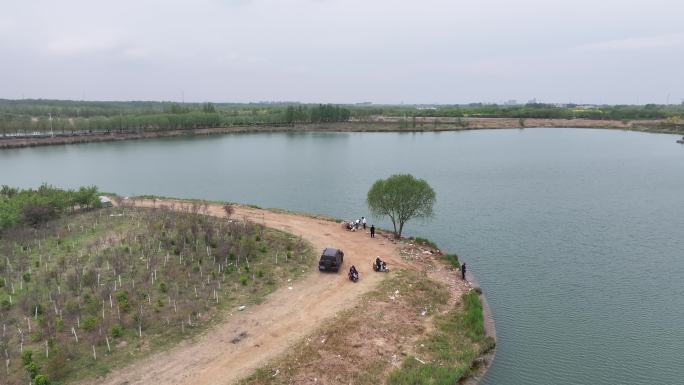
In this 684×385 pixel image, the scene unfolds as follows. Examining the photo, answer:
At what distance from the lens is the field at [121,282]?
20953 mm

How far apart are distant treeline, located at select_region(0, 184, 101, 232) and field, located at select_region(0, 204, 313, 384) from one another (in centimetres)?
100

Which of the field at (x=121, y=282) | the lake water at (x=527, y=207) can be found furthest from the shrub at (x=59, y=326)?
the lake water at (x=527, y=207)

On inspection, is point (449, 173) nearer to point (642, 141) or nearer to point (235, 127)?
point (642, 141)

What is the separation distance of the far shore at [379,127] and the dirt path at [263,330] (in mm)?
116725

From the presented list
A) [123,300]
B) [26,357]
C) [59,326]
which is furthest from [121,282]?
[26,357]

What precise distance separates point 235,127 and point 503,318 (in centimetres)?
14605

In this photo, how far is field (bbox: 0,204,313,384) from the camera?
20953 mm

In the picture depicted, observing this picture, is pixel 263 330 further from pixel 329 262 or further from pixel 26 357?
pixel 26 357

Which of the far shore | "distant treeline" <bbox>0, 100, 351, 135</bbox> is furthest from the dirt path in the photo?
"distant treeline" <bbox>0, 100, 351, 135</bbox>

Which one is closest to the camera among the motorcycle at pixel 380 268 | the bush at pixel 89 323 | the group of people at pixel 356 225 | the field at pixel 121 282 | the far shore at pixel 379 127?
the field at pixel 121 282

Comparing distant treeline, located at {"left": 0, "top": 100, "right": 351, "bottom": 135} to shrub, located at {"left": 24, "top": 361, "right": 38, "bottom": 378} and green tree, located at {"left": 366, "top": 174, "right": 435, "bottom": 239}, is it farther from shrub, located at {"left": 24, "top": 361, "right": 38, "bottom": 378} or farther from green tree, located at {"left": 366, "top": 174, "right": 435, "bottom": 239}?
shrub, located at {"left": 24, "top": 361, "right": 38, "bottom": 378}

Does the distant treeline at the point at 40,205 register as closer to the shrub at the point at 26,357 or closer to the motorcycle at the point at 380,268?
the shrub at the point at 26,357

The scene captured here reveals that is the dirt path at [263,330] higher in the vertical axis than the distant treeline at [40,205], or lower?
lower

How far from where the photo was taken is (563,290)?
32.0 meters
